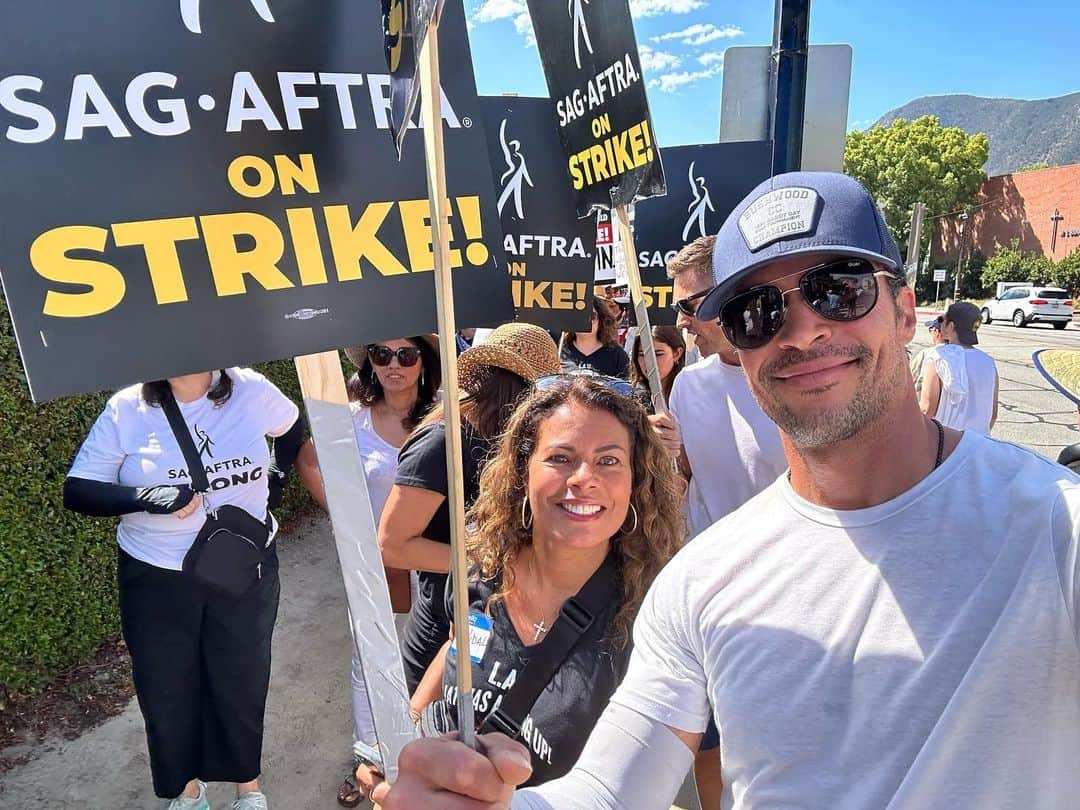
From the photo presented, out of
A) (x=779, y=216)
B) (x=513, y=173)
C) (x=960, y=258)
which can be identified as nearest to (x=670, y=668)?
(x=779, y=216)

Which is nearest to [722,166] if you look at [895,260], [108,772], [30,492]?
[895,260]

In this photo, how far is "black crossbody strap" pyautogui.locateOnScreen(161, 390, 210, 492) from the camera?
2383 mm

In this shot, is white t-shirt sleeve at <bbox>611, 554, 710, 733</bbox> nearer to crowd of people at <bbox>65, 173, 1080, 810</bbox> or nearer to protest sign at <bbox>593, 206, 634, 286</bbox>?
crowd of people at <bbox>65, 173, 1080, 810</bbox>

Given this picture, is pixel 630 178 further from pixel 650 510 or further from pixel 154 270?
pixel 154 270

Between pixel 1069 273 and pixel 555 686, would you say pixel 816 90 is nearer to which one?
pixel 555 686

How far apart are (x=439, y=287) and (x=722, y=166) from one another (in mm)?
3342

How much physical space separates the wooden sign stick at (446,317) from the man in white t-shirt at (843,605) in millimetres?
185

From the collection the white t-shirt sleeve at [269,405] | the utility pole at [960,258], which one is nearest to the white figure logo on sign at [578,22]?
the white t-shirt sleeve at [269,405]

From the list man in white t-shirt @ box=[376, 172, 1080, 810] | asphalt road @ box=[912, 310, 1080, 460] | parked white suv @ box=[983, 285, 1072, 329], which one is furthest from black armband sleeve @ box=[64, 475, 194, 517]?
parked white suv @ box=[983, 285, 1072, 329]

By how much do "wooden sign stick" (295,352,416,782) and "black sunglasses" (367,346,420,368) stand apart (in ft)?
6.05

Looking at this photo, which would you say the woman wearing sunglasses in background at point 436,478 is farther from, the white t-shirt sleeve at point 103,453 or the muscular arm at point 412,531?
the white t-shirt sleeve at point 103,453

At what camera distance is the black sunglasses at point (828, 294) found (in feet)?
3.81

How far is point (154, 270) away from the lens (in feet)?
3.85

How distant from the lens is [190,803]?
260 centimetres
